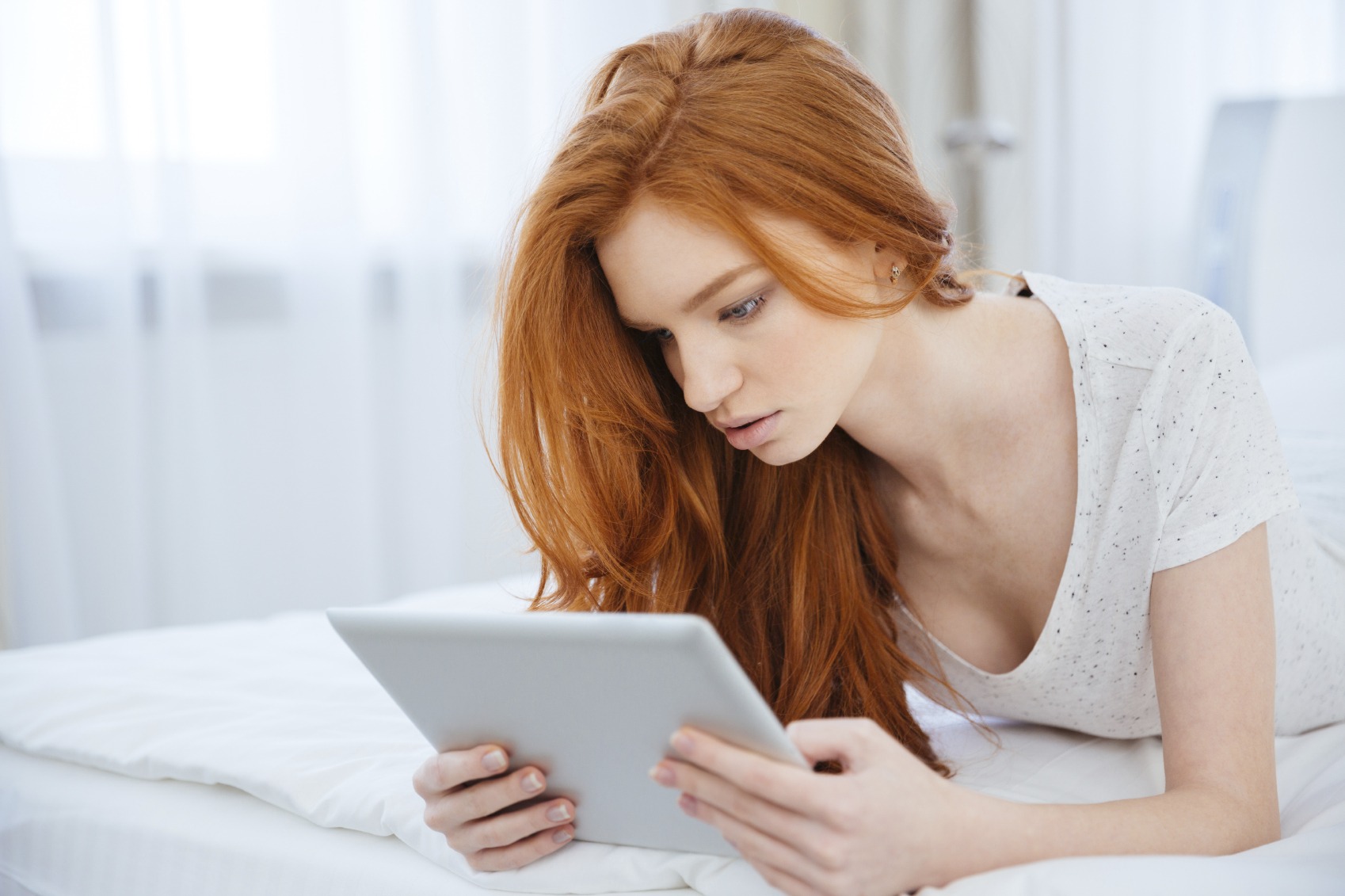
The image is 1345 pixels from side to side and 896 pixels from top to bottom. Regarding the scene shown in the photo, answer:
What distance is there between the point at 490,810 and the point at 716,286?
461 millimetres

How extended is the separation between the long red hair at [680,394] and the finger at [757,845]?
41 cm

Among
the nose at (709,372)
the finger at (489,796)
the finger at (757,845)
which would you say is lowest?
the finger at (489,796)

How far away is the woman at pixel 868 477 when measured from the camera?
2.85 ft

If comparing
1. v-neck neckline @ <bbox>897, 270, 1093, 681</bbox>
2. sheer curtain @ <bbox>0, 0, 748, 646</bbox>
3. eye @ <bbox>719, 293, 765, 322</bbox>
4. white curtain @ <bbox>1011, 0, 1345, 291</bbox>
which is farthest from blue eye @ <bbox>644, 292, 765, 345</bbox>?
white curtain @ <bbox>1011, 0, 1345, 291</bbox>

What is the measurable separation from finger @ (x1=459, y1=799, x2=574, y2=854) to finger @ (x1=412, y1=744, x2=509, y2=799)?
0.03 metres

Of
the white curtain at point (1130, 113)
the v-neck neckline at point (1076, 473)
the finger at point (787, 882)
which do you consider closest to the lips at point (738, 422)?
the v-neck neckline at point (1076, 473)

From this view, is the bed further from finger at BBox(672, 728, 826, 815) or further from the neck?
the neck

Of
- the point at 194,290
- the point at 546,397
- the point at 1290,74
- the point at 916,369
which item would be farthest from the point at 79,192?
the point at 1290,74

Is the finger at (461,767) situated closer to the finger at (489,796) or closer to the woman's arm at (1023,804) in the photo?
the finger at (489,796)

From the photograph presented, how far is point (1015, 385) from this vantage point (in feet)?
3.73

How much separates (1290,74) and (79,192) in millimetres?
2830

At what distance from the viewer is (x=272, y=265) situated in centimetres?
234

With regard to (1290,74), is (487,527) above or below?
below

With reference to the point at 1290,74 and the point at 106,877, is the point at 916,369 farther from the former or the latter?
the point at 1290,74
